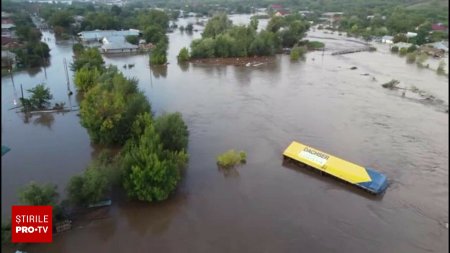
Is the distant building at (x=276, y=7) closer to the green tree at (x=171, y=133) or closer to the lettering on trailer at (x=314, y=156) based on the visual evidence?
the lettering on trailer at (x=314, y=156)

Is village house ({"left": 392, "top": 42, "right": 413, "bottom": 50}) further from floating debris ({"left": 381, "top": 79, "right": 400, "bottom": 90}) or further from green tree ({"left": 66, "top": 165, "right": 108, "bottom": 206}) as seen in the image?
green tree ({"left": 66, "top": 165, "right": 108, "bottom": 206})

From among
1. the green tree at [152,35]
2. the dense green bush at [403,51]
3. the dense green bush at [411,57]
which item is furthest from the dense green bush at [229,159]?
the dense green bush at [403,51]

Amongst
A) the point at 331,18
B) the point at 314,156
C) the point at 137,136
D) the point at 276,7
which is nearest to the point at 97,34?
the point at 137,136

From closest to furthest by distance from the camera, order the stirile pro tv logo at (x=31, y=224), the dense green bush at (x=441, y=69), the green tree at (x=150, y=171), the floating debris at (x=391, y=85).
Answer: the stirile pro tv logo at (x=31, y=224), the green tree at (x=150, y=171), the floating debris at (x=391, y=85), the dense green bush at (x=441, y=69)

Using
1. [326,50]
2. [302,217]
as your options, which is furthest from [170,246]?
[326,50]

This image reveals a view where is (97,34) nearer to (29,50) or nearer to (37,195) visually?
(29,50)

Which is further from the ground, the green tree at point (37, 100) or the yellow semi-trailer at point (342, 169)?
the green tree at point (37, 100)
